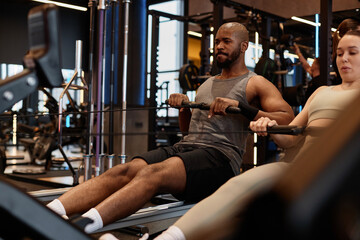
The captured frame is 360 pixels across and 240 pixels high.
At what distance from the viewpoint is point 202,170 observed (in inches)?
87.7

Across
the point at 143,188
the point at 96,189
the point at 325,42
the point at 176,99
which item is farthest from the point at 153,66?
the point at 143,188

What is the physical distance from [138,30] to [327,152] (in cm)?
791

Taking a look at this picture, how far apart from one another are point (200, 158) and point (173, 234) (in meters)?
0.87

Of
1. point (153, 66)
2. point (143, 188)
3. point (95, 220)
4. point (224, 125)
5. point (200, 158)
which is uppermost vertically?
point (153, 66)

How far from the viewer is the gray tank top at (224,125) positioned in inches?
93.5

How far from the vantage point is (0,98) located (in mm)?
870

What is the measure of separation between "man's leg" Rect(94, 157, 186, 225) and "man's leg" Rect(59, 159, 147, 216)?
0.20 metres

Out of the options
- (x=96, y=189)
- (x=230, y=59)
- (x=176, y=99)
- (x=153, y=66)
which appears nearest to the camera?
(x=96, y=189)

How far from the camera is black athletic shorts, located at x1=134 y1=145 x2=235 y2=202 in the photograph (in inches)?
87.3

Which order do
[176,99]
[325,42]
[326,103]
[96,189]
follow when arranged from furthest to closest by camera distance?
1. [325,42]
2. [176,99]
3. [96,189]
4. [326,103]

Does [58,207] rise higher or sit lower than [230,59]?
lower

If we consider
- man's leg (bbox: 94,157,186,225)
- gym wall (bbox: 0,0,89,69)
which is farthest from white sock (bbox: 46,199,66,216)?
gym wall (bbox: 0,0,89,69)

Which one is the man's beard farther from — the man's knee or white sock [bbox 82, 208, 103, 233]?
white sock [bbox 82, 208, 103, 233]

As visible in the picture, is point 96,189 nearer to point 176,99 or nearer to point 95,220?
point 95,220
